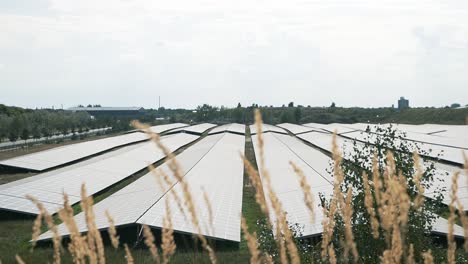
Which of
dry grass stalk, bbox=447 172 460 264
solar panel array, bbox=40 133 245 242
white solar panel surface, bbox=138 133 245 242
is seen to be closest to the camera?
dry grass stalk, bbox=447 172 460 264

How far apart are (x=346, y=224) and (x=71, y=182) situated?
21.8 meters

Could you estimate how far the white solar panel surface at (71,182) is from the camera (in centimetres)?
1886

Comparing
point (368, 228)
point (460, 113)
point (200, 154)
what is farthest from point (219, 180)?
point (460, 113)

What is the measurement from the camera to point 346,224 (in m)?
2.63

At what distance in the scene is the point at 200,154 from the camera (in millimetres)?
34281

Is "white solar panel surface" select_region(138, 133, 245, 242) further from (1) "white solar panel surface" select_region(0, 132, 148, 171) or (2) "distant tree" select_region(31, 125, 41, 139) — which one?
(2) "distant tree" select_region(31, 125, 41, 139)

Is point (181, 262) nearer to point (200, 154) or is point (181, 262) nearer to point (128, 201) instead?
point (128, 201)

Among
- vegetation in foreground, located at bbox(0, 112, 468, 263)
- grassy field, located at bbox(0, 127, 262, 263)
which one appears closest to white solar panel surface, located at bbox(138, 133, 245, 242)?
grassy field, located at bbox(0, 127, 262, 263)

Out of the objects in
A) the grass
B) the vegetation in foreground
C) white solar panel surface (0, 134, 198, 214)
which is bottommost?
the grass

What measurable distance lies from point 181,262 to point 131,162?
19.3 metres

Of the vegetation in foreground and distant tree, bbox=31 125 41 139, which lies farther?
distant tree, bbox=31 125 41 139

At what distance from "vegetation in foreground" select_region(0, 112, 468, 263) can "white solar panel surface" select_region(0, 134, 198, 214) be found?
19.5 feet

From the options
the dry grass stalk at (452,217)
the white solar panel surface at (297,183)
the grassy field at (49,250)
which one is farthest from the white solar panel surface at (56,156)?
the dry grass stalk at (452,217)

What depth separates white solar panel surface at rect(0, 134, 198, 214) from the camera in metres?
18.9
